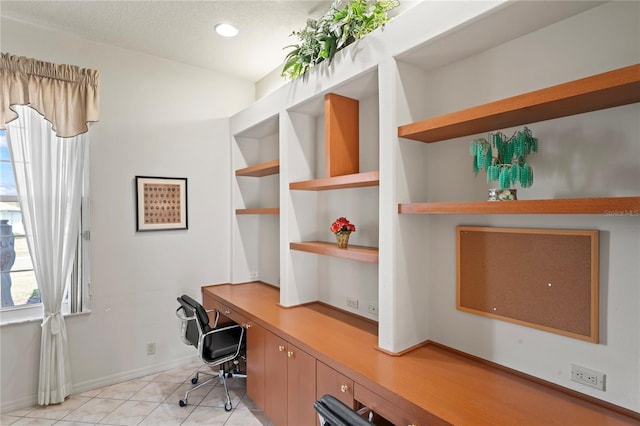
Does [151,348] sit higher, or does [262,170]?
[262,170]

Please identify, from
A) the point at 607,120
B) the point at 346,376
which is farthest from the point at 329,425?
the point at 607,120

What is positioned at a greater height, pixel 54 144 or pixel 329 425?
pixel 54 144

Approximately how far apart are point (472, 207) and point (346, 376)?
1.05m

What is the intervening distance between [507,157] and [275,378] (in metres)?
1.96

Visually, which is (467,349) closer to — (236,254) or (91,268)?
(236,254)

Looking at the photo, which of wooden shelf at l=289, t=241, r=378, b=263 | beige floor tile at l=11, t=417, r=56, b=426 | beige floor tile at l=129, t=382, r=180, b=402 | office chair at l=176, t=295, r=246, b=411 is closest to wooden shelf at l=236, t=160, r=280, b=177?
wooden shelf at l=289, t=241, r=378, b=263

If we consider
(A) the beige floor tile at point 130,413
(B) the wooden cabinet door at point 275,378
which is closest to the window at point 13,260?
(A) the beige floor tile at point 130,413

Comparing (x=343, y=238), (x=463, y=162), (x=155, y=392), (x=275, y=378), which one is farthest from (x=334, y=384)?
(x=155, y=392)

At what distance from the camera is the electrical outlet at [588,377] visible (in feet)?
4.50

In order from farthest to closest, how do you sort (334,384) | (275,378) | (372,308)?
1. (372,308)
2. (275,378)
3. (334,384)

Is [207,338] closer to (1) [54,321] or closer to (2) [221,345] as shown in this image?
(2) [221,345]

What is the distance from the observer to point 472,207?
1.53 meters

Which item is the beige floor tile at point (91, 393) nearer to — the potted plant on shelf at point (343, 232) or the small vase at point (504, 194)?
the potted plant on shelf at point (343, 232)

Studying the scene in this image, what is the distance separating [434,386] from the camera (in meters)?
1.51
